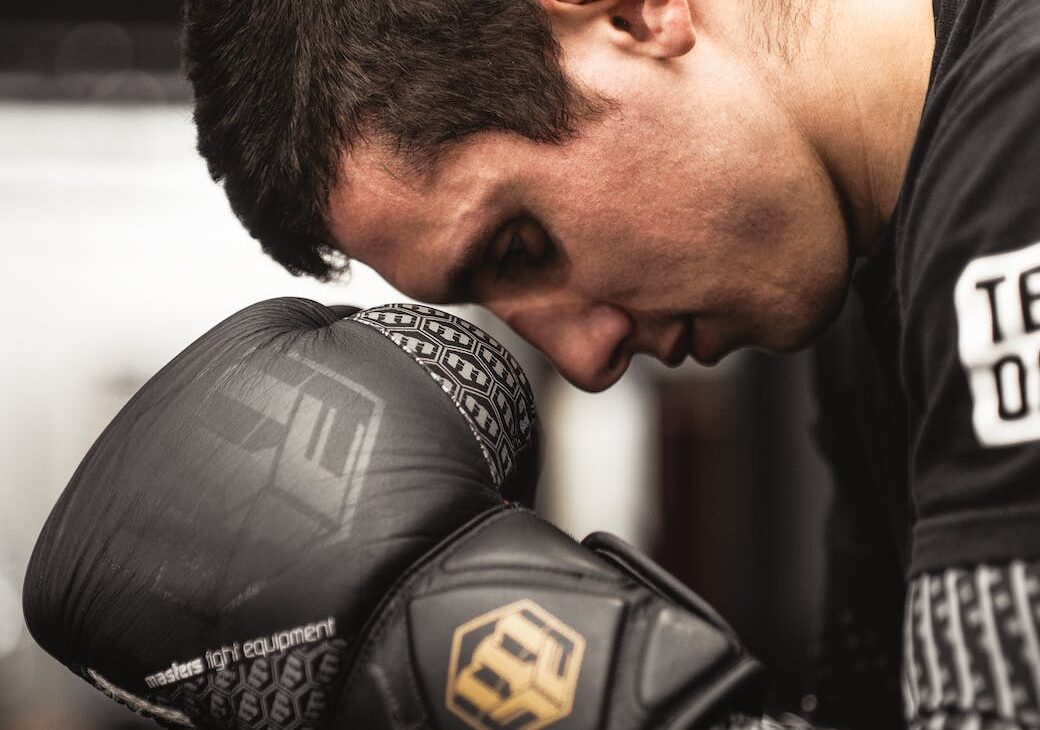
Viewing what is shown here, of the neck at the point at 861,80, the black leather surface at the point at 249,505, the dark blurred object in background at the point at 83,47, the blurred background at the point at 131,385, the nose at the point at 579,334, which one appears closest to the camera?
the black leather surface at the point at 249,505

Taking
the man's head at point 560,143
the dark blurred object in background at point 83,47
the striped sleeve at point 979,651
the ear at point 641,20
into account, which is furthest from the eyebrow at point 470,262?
the dark blurred object in background at point 83,47

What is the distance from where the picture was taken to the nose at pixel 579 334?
0.91 m

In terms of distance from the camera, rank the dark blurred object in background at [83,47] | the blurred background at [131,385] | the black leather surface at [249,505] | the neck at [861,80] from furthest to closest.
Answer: the dark blurred object in background at [83,47]
the blurred background at [131,385]
the neck at [861,80]
the black leather surface at [249,505]

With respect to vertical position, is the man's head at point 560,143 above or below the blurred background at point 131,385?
above

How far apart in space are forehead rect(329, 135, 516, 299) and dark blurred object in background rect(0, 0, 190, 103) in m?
2.19

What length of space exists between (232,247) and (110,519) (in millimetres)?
794

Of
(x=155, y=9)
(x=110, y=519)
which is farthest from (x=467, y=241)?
(x=155, y=9)

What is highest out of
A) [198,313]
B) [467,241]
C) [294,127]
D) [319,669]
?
[294,127]

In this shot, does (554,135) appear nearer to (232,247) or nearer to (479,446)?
(479,446)

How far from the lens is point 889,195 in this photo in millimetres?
866

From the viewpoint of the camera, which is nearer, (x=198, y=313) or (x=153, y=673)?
(x=153, y=673)

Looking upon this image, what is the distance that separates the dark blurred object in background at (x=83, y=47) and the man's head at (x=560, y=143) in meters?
2.15

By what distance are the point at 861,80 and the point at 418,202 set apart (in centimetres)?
40

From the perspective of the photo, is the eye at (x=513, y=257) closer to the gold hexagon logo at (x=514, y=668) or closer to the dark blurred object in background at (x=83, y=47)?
the gold hexagon logo at (x=514, y=668)
